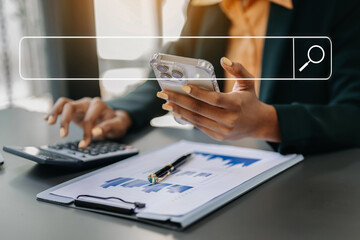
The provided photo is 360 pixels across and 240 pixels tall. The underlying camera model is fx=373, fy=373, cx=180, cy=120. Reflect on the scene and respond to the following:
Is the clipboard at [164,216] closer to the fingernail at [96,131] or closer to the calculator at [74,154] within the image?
the calculator at [74,154]

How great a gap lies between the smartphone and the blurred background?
127mm

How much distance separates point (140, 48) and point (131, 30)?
581 millimetres

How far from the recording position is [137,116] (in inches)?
34.5

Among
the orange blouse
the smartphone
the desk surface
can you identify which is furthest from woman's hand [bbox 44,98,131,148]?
the orange blouse

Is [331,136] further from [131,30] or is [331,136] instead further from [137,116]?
[131,30]

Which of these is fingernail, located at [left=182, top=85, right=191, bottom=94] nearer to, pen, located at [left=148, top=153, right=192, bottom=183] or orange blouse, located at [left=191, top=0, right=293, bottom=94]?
pen, located at [left=148, top=153, right=192, bottom=183]

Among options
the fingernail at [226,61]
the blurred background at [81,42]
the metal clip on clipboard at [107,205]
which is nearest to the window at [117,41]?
the blurred background at [81,42]

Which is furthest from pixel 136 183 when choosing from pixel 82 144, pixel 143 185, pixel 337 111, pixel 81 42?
pixel 81 42

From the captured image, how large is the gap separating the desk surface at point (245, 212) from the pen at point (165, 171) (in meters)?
0.11

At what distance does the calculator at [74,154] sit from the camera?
0.57 metres

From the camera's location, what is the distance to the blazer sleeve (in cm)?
66

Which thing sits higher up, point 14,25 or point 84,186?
point 14,25

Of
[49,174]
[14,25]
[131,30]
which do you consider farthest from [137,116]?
[14,25]

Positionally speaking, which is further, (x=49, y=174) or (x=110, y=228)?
(x=49, y=174)
